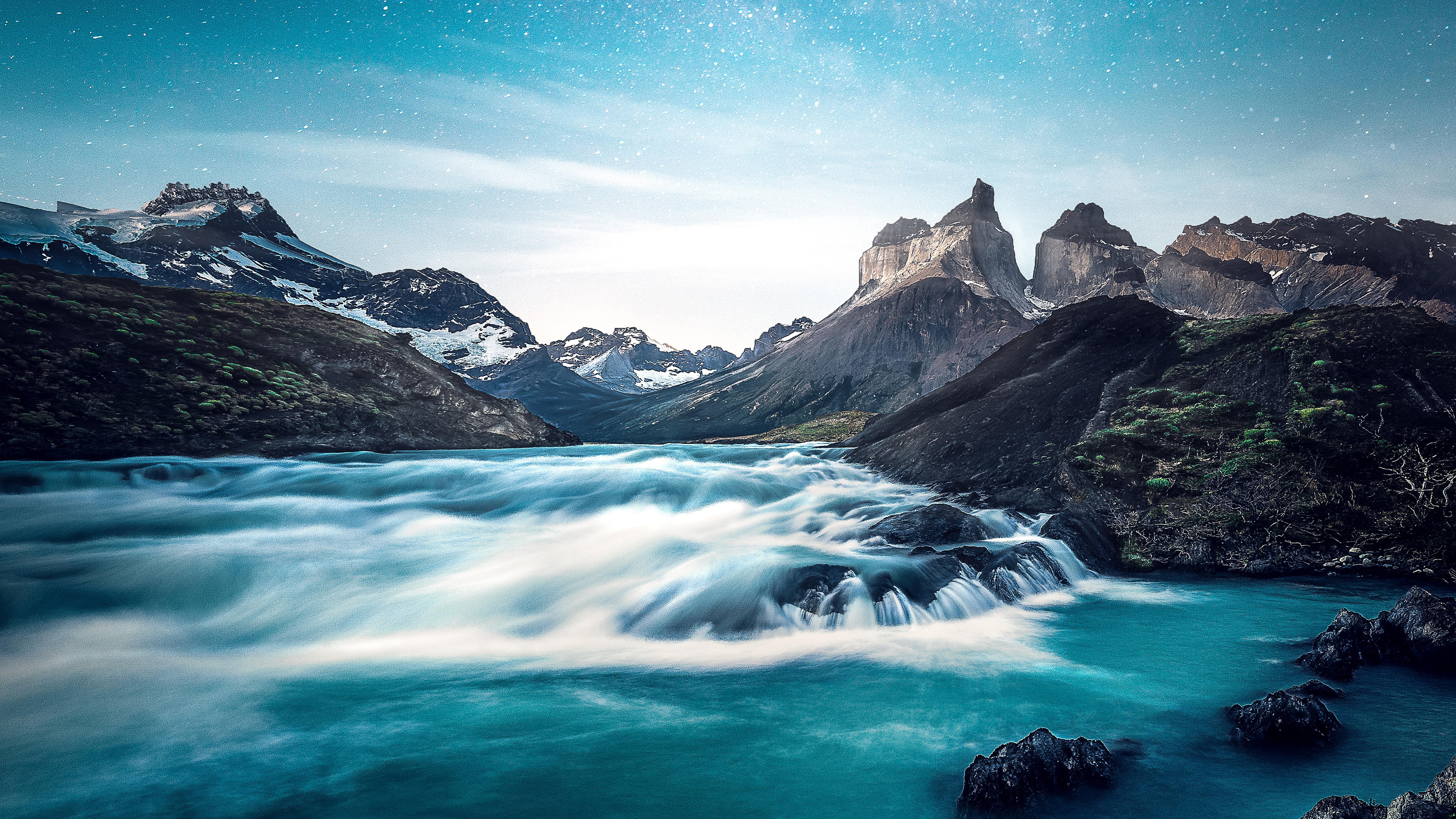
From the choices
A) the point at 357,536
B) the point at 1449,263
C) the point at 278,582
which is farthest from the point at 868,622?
the point at 1449,263

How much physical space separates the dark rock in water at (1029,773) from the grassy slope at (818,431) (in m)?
59.6

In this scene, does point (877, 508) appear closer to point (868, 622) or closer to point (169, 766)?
point (868, 622)

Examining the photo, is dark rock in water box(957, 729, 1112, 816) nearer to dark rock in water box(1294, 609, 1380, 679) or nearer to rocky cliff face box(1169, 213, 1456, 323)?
dark rock in water box(1294, 609, 1380, 679)

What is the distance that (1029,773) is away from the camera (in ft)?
21.6

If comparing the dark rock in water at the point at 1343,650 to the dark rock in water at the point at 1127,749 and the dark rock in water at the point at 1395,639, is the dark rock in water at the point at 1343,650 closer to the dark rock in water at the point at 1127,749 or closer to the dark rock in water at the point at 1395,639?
the dark rock in water at the point at 1395,639

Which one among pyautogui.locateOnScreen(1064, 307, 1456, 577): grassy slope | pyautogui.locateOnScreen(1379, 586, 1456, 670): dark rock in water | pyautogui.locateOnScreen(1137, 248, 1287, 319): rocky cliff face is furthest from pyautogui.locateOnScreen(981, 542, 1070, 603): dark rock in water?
pyautogui.locateOnScreen(1137, 248, 1287, 319): rocky cliff face

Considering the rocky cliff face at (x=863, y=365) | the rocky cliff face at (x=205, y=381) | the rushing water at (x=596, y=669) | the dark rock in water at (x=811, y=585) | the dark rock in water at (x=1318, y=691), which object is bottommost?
the rushing water at (x=596, y=669)

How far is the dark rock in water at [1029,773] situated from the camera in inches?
255

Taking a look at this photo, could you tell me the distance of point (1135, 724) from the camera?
28.0 ft

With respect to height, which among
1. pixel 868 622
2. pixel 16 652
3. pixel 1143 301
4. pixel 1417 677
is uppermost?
pixel 1143 301

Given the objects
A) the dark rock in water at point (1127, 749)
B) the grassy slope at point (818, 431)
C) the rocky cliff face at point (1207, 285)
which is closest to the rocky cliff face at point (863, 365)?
the rocky cliff face at point (1207, 285)

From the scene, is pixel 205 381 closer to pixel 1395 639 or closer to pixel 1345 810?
pixel 1345 810

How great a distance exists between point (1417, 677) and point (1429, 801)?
696 cm

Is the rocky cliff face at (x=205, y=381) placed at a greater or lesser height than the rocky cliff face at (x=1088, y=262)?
lesser
